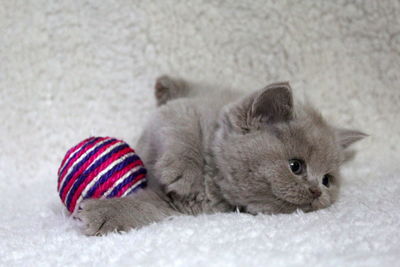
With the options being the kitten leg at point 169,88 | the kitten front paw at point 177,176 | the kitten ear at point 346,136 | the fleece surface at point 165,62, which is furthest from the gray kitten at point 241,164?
the fleece surface at point 165,62

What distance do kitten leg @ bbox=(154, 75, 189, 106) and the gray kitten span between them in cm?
46

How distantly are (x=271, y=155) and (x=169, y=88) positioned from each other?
73 cm

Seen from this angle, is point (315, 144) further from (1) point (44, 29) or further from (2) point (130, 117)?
(1) point (44, 29)

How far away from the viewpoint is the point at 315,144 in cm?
129

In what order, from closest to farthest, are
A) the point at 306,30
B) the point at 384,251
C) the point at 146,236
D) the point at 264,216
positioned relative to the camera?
1. the point at 384,251
2. the point at 146,236
3. the point at 264,216
4. the point at 306,30

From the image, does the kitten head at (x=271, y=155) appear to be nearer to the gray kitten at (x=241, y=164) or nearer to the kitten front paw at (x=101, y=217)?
the gray kitten at (x=241, y=164)

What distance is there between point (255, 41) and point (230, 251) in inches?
50.2

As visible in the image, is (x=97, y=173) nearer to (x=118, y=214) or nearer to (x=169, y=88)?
(x=118, y=214)

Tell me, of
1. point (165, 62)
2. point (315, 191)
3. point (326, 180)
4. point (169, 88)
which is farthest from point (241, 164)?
point (165, 62)

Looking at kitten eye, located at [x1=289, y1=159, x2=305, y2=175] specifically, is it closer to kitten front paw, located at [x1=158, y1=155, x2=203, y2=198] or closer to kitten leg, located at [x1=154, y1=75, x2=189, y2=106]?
kitten front paw, located at [x1=158, y1=155, x2=203, y2=198]

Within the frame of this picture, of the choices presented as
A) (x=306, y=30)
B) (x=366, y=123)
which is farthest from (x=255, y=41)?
(x=366, y=123)

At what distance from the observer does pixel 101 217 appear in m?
1.10

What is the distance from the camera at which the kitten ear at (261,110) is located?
4.07 ft

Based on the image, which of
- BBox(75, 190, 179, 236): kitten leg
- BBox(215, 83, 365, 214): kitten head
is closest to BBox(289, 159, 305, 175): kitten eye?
BBox(215, 83, 365, 214): kitten head
